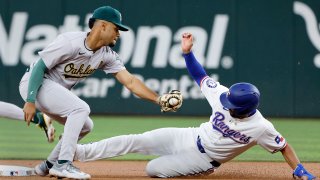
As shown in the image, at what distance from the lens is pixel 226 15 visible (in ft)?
45.8

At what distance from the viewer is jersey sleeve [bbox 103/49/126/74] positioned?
6.95 metres

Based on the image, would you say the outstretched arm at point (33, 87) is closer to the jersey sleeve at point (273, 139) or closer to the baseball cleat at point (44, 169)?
the baseball cleat at point (44, 169)

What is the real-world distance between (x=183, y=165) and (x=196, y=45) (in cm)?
738

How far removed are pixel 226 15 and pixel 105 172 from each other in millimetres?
7244

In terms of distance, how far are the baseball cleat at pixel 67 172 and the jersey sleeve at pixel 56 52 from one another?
822mm

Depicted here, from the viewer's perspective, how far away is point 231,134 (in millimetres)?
6496

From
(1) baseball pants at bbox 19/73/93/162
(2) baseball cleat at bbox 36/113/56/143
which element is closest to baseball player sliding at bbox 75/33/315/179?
(1) baseball pants at bbox 19/73/93/162

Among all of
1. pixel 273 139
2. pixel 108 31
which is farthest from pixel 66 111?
pixel 273 139

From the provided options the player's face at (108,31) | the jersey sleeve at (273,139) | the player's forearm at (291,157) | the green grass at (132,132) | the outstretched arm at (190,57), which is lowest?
the green grass at (132,132)

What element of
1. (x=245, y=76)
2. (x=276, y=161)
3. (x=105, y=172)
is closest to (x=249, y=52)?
(x=245, y=76)

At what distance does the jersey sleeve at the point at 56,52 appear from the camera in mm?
6469

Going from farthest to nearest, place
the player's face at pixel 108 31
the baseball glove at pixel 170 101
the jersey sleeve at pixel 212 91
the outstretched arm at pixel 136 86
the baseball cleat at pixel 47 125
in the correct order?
the baseball cleat at pixel 47 125 < the outstretched arm at pixel 136 86 < the jersey sleeve at pixel 212 91 < the player's face at pixel 108 31 < the baseball glove at pixel 170 101

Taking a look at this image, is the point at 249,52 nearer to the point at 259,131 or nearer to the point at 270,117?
the point at 270,117

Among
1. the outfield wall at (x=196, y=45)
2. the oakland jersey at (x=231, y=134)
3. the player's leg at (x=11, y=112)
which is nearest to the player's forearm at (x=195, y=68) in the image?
the oakland jersey at (x=231, y=134)
